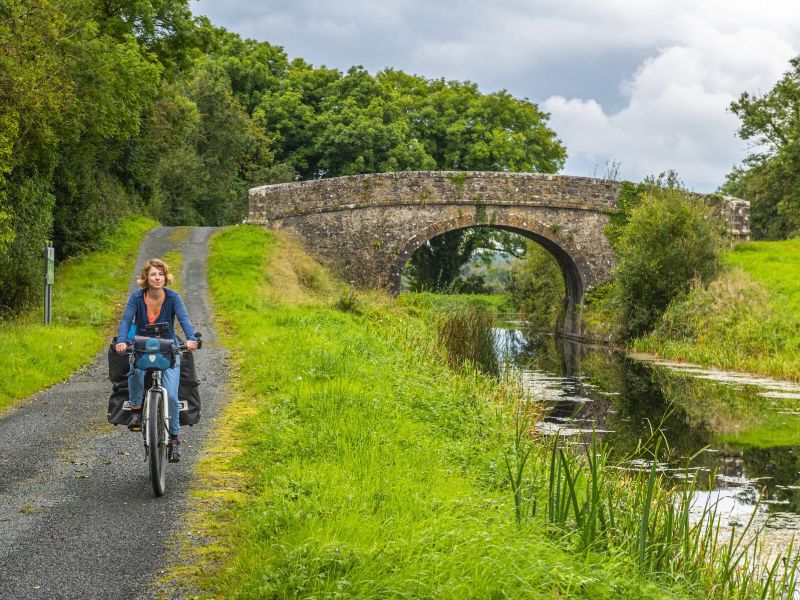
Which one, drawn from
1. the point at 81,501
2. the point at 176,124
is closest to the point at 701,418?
the point at 81,501

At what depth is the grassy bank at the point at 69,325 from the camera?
1123 centimetres

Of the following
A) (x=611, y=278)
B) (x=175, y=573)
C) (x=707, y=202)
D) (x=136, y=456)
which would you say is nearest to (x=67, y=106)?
(x=136, y=456)

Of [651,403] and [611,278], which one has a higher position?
[611,278]

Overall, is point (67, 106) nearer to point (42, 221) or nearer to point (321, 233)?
point (42, 221)

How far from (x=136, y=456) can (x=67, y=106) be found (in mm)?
9204

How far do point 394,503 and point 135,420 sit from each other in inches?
83.4

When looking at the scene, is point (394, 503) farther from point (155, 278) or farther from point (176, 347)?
point (155, 278)

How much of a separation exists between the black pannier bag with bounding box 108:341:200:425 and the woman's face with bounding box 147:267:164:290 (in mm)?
505

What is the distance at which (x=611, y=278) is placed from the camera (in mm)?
27828

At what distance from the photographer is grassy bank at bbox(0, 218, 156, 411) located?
1123 cm

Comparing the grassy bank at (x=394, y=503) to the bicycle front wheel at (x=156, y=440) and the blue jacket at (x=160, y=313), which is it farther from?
the blue jacket at (x=160, y=313)

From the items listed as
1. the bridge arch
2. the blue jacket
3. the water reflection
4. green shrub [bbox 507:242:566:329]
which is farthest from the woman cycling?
green shrub [bbox 507:242:566:329]

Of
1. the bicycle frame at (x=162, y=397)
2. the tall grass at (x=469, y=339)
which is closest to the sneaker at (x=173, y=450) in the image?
the bicycle frame at (x=162, y=397)

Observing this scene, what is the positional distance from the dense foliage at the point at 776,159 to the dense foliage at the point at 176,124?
9.31 meters
